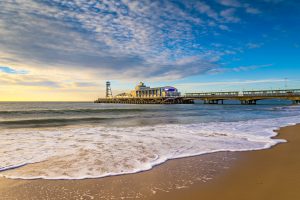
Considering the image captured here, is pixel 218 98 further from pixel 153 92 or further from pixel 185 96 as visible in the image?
pixel 153 92

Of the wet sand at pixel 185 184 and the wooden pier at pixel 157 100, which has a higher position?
the wooden pier at pixel 157 100

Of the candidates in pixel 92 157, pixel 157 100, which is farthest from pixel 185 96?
pixel 92 157

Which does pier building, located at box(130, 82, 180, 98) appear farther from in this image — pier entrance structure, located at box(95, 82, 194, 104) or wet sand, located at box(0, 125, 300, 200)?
wet sand, located at box(0, 125, 300, 200)

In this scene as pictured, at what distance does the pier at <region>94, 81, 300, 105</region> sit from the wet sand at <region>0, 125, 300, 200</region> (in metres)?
59.0

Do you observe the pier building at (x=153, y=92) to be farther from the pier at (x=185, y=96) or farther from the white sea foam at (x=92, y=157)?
the white sea foam at (x=92, y=157)

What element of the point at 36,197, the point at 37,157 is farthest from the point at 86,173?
the point at 37,157

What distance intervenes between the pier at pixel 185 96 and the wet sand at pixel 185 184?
58984mm

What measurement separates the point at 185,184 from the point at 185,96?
83.7 meters

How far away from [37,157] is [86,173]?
92.0 inches

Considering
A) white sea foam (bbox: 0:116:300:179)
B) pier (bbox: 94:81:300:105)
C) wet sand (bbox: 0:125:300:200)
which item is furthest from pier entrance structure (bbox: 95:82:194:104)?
wet sand (bbox: 0:125:300:200)

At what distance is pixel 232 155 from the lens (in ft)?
21.1

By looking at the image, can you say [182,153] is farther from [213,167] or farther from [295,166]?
[295,166]

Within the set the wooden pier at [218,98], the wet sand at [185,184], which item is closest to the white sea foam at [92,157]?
the wet sand at [185,184]

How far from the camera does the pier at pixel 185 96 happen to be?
5904 centimetres
